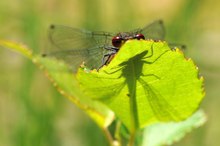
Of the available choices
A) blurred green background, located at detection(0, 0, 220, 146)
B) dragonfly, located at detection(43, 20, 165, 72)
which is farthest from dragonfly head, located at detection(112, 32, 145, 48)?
blurred green background, located at detection(0, 0, 220, 146)

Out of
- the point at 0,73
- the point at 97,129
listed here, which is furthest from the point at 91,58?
the point at 0,73

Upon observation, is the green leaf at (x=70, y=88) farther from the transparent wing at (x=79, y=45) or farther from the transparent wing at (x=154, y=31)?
the transparent wing at (x=154, y=31)

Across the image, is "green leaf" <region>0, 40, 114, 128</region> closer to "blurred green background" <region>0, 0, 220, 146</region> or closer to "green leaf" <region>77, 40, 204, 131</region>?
"green leaf" <region>77, 40, 204, 131</region>

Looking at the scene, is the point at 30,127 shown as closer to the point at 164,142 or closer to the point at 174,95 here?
the point at 164,142

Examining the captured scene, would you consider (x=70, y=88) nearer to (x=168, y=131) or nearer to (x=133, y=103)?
(x=133, y=103)

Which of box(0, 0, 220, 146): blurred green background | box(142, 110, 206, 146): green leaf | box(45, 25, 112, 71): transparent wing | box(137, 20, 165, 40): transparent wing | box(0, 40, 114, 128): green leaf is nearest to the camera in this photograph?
box(0, 40, 114, 128): green leaf

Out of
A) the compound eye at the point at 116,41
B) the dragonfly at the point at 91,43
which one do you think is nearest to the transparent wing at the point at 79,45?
the dragonfly at the point at 91,43

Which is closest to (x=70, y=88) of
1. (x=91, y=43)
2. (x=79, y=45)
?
(x=91, y=43)

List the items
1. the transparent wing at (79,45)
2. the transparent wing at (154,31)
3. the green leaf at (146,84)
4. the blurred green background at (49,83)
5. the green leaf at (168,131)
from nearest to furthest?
1. the green leaf at (146,84)
2. the green leaf at (168,131)
3. the transparent wing at (79,45)
4. the transparent wing at (154,31)
5. the blurred green background at (49,83)
